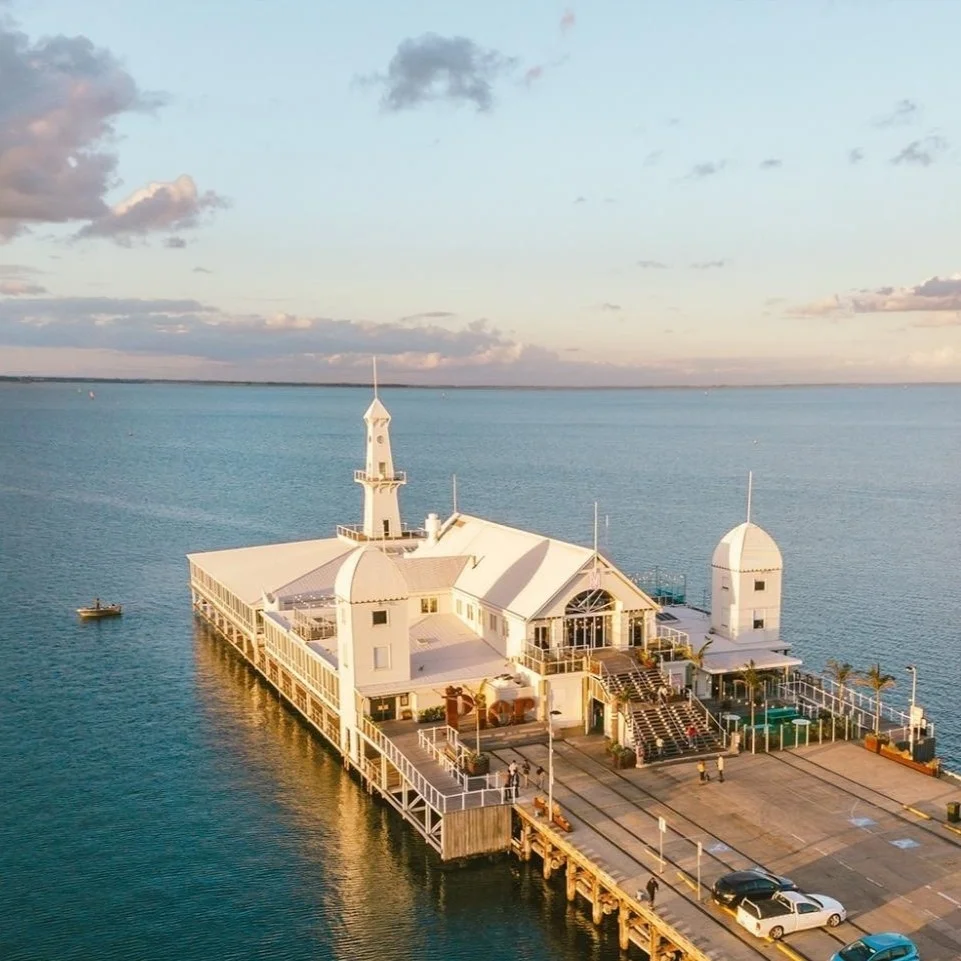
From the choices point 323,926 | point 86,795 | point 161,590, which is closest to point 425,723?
point 323,926

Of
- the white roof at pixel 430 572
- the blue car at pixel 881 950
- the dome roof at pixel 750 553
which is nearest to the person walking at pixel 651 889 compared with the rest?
the blue car at pixel 881 950

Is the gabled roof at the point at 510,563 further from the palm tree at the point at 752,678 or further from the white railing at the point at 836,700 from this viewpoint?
the white railing at the point at 836,700

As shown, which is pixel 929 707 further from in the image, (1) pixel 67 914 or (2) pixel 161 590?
(2) pixel 161 590

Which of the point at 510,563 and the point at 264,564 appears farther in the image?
the point at 264,564

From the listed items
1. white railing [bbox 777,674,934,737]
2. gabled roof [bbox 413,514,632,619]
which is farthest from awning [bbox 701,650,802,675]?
gabled roof [bbox 413,514,632,619]

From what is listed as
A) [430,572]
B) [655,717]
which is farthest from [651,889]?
[430,572]

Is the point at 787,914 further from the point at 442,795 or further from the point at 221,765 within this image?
the point at 221,765
